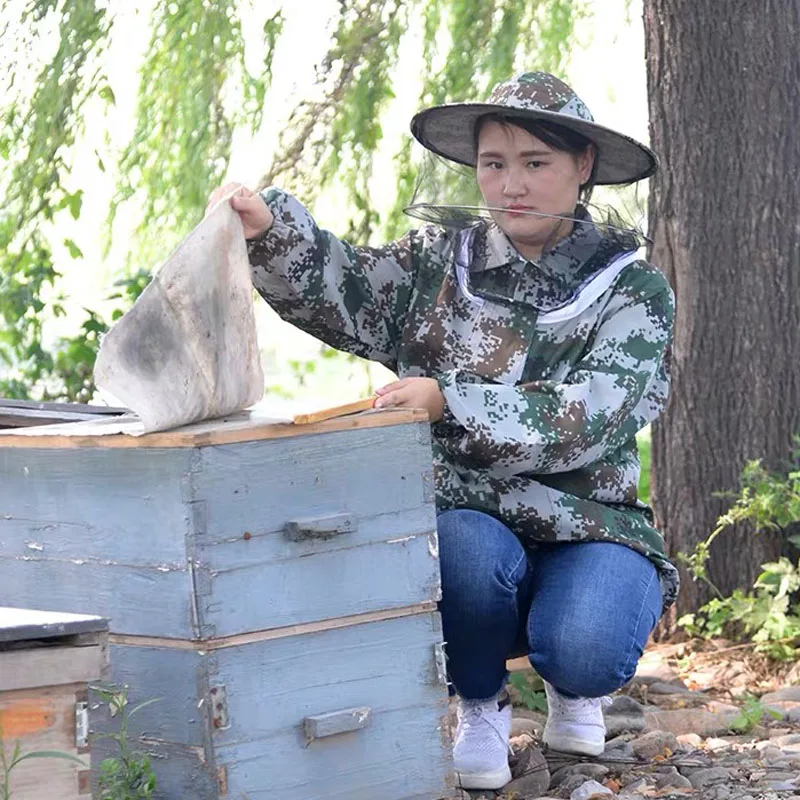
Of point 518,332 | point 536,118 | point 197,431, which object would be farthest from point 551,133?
point 197,431

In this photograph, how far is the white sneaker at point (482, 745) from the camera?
2896 millimetres

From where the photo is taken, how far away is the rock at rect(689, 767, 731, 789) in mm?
2980

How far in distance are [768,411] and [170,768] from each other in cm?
237

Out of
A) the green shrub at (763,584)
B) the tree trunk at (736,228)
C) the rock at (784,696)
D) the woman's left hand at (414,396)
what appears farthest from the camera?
the tree trunk at (736,228)

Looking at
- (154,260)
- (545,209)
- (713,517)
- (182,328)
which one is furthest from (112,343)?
(154,260)

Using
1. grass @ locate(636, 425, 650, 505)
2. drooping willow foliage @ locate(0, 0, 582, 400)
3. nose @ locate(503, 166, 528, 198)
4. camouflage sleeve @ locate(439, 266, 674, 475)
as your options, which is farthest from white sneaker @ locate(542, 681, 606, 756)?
grass @ locate(636, 425, 650, 505)

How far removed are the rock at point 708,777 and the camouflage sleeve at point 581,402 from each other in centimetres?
71

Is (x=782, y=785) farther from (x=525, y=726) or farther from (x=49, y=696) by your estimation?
(x=49, y=696)

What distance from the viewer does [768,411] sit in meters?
4.20

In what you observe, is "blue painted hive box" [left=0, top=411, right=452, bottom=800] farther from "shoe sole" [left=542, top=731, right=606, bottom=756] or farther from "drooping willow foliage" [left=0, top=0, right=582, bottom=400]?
"drooping willow foliage" [left=0, top=0, right=582, bottom=400]

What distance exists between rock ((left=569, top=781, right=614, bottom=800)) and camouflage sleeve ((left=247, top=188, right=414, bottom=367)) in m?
0.97

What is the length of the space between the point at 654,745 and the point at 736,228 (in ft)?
5.40

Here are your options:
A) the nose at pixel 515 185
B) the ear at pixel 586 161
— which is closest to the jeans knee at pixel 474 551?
the nose at pixel 515 185

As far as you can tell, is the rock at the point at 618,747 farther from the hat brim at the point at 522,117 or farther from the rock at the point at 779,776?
the hat brim at the point at 522,117
